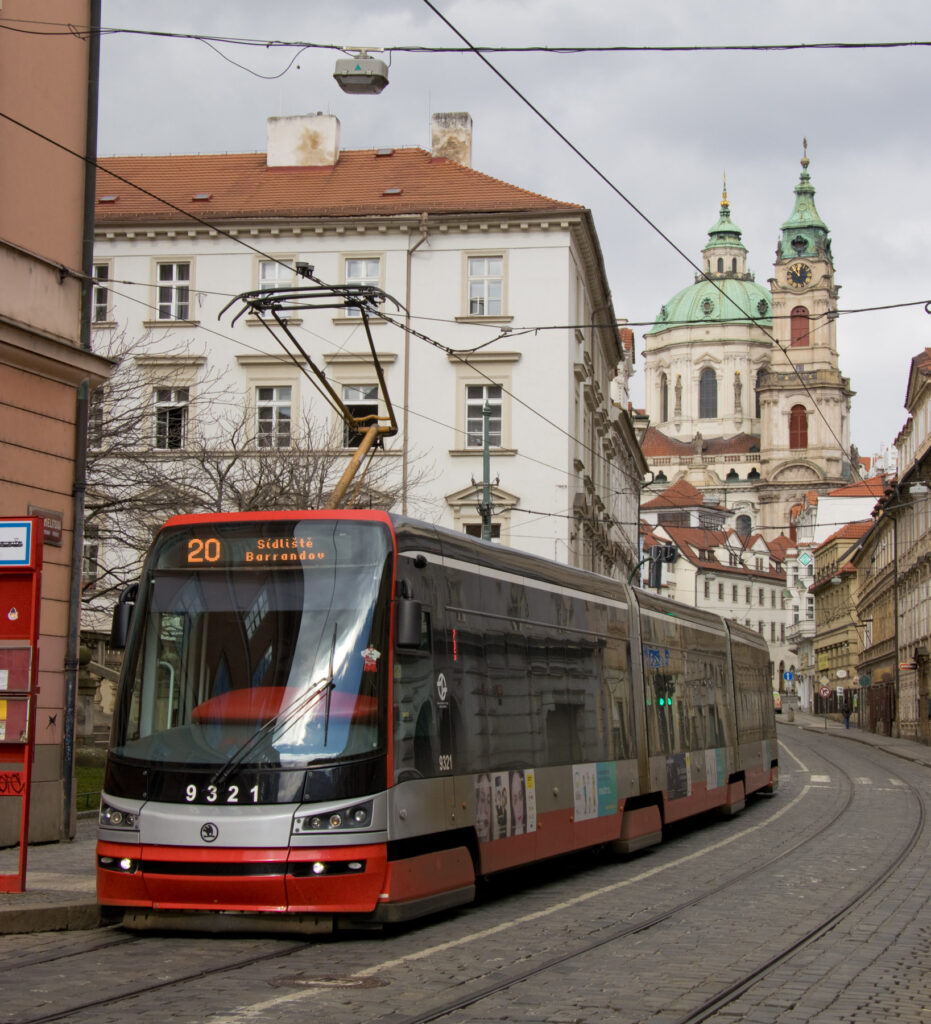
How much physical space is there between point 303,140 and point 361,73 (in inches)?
1261

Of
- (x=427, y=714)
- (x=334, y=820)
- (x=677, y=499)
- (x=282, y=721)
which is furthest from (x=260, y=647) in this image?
(x=677, y=499)

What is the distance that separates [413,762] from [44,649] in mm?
6858

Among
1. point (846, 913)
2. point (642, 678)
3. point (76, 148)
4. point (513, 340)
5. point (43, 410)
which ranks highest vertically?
point (513, 340)

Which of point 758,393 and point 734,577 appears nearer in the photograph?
point 734,577

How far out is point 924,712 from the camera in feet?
189

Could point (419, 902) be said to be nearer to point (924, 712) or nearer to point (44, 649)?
point (44, 649)

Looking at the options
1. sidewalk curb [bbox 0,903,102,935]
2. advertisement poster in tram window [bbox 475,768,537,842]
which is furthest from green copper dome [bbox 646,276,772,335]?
sidewalk curb [bbox 0,903,102,935]

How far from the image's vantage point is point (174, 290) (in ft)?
143

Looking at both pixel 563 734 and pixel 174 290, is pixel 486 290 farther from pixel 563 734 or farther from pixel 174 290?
pixel 563 734

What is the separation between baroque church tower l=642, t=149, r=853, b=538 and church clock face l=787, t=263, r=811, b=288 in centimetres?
11

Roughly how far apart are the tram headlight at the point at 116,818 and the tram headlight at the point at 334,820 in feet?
3.78

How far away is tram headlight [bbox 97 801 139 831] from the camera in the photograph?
1055 centimetres

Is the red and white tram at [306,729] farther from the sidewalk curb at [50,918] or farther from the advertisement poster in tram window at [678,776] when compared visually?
the advertisement poster in tram window at [678,776]

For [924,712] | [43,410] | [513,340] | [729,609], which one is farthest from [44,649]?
[729,609]
